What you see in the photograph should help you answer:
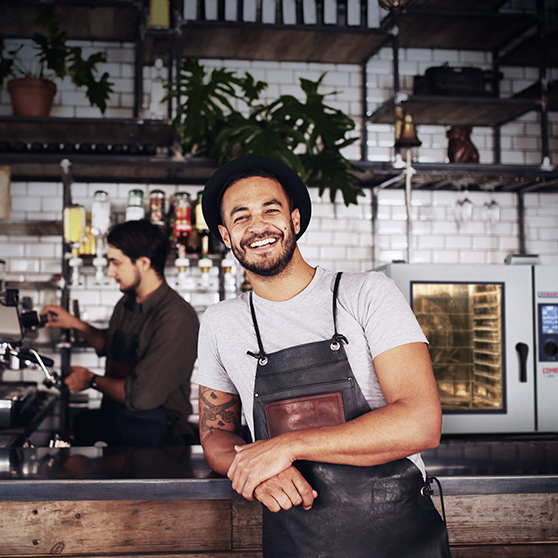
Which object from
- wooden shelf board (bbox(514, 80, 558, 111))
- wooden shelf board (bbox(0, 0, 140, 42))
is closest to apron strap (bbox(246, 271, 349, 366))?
wooden shelf board (bbox(0, 0, 140, 42))

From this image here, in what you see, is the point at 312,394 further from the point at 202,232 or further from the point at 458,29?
the point at 458,29

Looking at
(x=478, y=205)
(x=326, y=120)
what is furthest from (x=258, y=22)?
(x=478, y=205)

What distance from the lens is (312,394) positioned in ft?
4.48

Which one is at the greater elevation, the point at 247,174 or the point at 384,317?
the point at 247,174

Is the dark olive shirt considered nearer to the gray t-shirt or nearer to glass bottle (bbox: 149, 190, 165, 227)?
the gray t-shirt

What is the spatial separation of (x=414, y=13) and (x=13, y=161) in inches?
110

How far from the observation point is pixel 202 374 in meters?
1.59

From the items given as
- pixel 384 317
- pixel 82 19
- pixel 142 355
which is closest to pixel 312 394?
pixel 384 317

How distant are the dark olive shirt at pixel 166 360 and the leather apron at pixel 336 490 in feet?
3.70

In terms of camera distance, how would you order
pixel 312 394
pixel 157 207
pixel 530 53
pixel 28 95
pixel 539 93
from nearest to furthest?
pixel 312 394
pixel 28 95
pixel 157 207
pixel 539 93
pixel 530 53

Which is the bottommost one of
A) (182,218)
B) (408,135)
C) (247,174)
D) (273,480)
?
→ (273,480)

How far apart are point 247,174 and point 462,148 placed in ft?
9.64

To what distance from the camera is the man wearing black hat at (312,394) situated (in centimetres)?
125

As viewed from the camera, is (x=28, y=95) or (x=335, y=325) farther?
(x=28, y=95)
